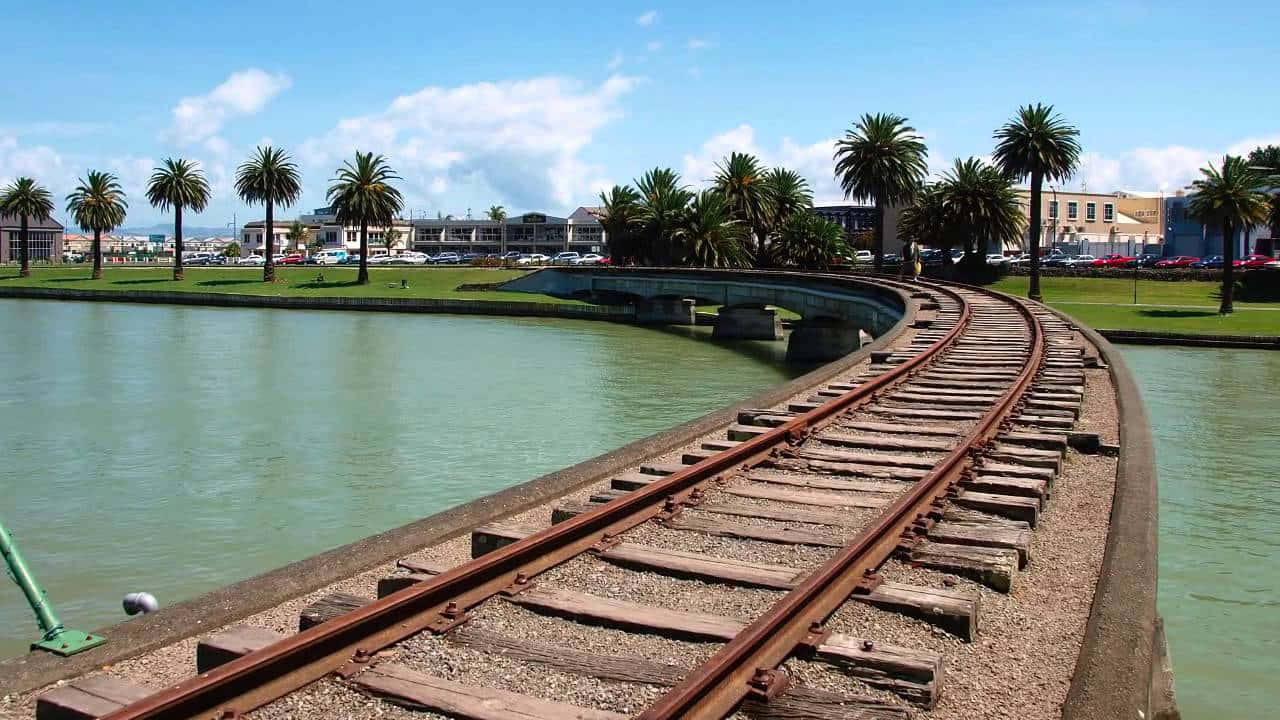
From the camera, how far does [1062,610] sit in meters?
7.41

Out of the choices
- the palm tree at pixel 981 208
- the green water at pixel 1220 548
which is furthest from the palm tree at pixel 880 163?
the green water at pixel 1220 548

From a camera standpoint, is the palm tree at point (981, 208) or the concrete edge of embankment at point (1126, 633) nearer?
the concrete edge of embankment at point (1126, 633)

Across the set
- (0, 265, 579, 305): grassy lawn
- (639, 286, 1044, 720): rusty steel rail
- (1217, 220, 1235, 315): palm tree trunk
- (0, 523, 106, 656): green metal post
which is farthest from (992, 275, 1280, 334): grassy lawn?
(0, 523, 106, 656): green metal post

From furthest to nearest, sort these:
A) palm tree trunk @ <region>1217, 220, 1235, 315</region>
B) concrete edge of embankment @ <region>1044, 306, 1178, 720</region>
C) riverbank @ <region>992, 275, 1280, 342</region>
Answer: palm tree trunk @ <region>1217, 220, 1235, 315</region>
riverbank @ <region>992, 275, 1280, 342</region>
concrete edge of embankment @ <region>1044, 306, 1178, 720</region>

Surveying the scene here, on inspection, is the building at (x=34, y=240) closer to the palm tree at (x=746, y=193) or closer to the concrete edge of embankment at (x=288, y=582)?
the palm tree at (x=746, y=193)

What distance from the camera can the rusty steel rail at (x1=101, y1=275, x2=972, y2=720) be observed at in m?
5.18

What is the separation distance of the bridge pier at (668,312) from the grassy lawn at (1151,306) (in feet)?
71.9

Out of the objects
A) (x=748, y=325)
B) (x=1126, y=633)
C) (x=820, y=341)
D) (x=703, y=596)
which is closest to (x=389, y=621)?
(x=703, y=596)

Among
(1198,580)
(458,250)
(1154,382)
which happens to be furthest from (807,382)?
(458,250)

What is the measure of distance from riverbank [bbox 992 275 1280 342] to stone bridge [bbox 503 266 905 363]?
1281cm

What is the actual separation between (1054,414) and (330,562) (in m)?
10.2

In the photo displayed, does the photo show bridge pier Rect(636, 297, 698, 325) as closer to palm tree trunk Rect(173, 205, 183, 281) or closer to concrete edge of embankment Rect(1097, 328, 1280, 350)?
concrete edge of embankment Rect(1097, 328, 1280, 350)

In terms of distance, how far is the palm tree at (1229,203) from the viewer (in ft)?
195

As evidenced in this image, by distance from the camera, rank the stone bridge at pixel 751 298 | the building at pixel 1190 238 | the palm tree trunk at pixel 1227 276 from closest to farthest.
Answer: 1. the stone bridge at pixel 751 298
2. the palm tree trunk at pixel 1227 276
3. the building at pixel 1190 238
